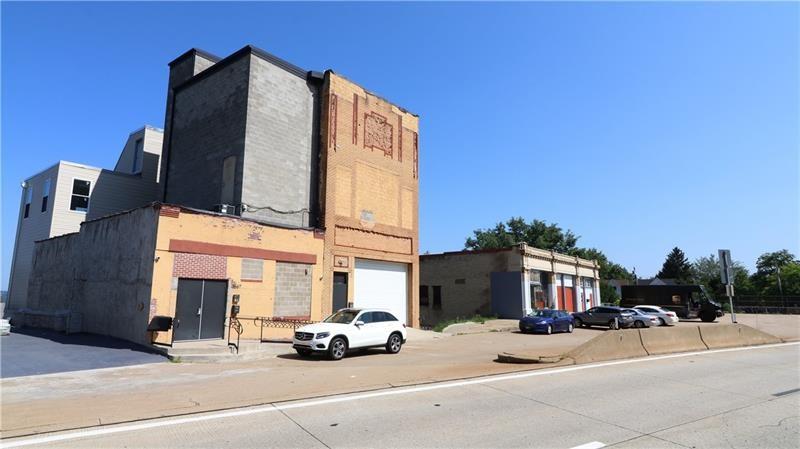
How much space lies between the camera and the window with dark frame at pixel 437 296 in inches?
1527

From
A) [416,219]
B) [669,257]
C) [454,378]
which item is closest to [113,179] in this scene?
[416,219]

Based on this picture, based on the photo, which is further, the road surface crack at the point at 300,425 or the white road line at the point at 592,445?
the road surface crack at the point at 300,425

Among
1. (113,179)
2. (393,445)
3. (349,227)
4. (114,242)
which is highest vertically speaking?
(113,179)

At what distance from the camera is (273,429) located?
6547 mm

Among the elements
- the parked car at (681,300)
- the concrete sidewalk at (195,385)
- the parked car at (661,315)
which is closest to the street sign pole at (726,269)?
the parked car at (661,315)

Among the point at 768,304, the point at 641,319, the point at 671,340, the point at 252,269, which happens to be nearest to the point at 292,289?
the point at 252,269

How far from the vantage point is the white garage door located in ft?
80.7

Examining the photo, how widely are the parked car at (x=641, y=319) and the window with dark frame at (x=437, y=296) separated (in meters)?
14.5

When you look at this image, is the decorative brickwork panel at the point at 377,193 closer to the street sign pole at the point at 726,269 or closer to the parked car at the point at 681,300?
the street sign pole at the point at 726,269

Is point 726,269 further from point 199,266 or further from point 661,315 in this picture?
point 199,266

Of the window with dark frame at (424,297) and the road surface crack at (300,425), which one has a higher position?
the window with dark frame at (424,297)

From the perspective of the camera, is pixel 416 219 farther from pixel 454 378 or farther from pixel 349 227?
pixel 454 378

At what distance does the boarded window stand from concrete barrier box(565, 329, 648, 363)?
12.0 metres

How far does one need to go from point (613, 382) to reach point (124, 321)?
16165mm
